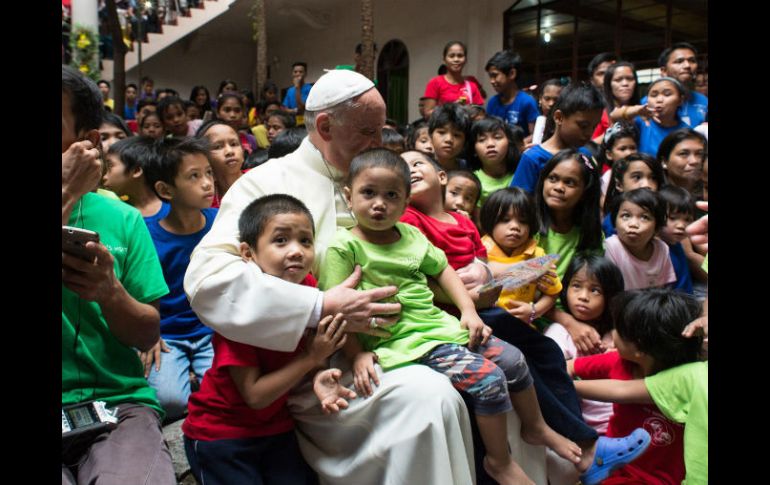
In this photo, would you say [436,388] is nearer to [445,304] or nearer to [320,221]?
[445,304]

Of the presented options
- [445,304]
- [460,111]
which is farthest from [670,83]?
[445,304]

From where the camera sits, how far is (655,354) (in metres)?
2.64

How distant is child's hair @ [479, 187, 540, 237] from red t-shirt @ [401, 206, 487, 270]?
0.68m

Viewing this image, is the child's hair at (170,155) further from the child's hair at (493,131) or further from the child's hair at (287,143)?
the child's hair at (493,131)

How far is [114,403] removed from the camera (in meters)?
2.17

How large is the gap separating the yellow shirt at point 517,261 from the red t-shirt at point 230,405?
1469 millimetres

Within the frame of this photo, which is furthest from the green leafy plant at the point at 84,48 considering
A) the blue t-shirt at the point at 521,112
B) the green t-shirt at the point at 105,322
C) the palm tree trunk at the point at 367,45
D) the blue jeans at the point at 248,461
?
the blue jeans at the point at 248,461

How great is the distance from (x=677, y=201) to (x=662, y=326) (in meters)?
1.65

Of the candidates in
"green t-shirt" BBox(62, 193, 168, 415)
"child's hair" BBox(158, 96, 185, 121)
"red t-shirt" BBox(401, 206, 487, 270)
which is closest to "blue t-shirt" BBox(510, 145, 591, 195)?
"red t-shirt" BBox(401, 206, 487, 270)

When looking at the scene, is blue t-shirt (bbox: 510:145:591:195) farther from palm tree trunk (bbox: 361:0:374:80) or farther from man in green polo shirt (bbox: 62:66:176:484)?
palm tree trunk (bbox: 361:0:374:80)

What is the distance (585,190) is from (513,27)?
897 centimetres

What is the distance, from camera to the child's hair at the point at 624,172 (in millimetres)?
4309

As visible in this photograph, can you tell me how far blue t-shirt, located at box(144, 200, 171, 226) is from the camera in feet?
11.9

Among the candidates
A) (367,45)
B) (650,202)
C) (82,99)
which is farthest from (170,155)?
(367,45)
